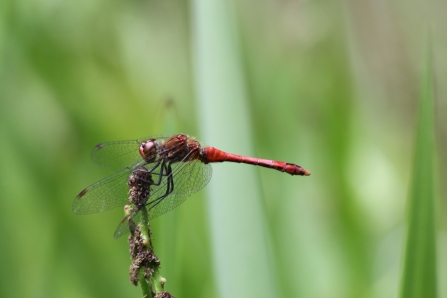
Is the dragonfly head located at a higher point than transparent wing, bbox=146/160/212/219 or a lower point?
higher

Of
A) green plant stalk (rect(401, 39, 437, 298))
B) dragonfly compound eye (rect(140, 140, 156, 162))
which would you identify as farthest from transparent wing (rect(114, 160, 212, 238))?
green plant stalk (rect(401, 39, 437, 298))

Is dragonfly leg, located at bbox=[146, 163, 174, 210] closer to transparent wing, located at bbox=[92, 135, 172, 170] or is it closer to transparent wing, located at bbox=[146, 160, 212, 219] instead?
transparent wing, located at bbox=[146, 160, 212, 219]

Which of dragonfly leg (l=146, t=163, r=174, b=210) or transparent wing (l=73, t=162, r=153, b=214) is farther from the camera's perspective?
transparent wing (l=73, t=162, r=153, b=214)

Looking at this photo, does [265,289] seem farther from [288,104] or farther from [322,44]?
[322,44]

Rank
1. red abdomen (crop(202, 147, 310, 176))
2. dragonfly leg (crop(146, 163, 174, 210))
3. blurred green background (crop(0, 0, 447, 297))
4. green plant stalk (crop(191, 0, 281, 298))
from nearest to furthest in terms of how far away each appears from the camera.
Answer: green plant stalk (crop(191, 0, 281, 298))
dragonfly leg (crop(146, 163, 174, 210))
blurred green background (crop(0, 0, 447, 297))
red abdomen (crop(202, 147, 310, 176))

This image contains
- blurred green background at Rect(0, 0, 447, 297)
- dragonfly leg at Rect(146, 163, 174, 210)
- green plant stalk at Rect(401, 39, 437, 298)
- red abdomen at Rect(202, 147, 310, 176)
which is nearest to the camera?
green plant stalk at Rect(401, 39, 437, 298)

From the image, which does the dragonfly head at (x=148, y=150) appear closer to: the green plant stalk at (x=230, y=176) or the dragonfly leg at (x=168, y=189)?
the dragonfly leg at (x=168, y=189)

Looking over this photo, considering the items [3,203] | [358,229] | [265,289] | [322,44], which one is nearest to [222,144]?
[265,289]

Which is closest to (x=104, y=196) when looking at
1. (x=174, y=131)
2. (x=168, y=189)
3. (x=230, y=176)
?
(x=168, y=189)
